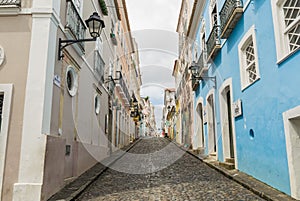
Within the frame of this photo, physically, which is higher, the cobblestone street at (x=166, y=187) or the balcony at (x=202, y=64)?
the balcony at (x=202, y=64)

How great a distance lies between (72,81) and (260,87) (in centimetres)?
484

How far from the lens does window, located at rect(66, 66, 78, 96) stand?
6.87 m

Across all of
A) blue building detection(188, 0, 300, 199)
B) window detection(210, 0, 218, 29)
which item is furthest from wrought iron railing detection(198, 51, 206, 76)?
window detection(210, 0, 218, 29)

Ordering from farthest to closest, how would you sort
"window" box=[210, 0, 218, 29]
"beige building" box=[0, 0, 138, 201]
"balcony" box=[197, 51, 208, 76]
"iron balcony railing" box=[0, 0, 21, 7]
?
"balcony" box=[197, 51, 208, 76] < "window" box=[210, 0, 218, 29] < "iron balcony railing" box=[0, 0, 21, 7] < "beige building" box=[0, 0, 138, 201]

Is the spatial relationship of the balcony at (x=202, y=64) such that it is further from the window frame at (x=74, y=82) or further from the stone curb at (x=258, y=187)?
the window frame at (x=74, y=82)

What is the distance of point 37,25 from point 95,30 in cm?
125

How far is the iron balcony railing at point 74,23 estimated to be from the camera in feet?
20.9

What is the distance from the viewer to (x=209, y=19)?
35.9 ft

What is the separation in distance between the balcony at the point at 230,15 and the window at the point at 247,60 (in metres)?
0.72

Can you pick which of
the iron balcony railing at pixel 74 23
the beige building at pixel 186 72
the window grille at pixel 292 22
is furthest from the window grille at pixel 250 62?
the beige building at pixel 186 72

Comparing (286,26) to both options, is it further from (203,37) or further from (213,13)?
(203,37)

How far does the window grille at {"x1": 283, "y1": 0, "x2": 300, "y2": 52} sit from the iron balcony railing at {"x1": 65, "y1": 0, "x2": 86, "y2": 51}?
4720 millimetres

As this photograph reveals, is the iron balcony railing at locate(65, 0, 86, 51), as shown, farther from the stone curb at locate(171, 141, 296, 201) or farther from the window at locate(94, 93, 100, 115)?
the stone curb at locate(171, 141, 296, 201)

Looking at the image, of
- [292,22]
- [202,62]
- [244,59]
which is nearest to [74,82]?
[244,59]
